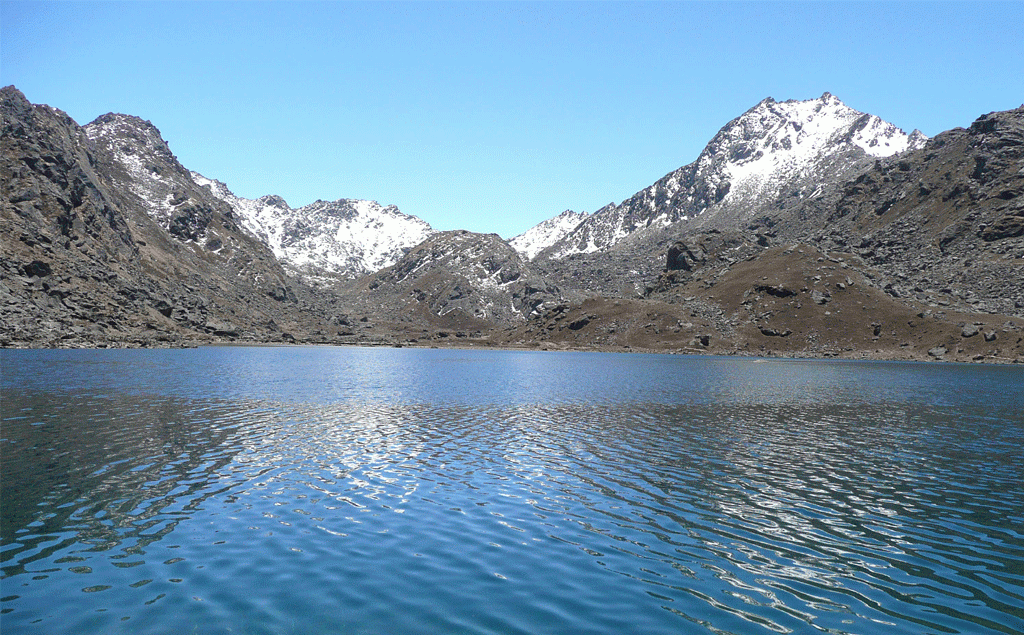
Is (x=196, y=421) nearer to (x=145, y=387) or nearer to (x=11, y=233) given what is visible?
(x=145, y=387)

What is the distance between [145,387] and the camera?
7744cm

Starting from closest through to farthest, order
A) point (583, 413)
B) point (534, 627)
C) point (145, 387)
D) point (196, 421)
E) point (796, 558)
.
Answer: point (534, 627)
point (796, 558)
point (196, 421)
point (583, 413)
point (145, 387)

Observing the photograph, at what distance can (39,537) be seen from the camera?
22125 millimetres

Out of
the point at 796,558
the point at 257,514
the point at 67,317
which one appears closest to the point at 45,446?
the point at 257,514

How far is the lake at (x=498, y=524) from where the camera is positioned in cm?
1691

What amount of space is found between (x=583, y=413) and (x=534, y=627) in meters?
49.7

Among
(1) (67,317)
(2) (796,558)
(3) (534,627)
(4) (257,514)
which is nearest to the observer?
(3) (534,627)

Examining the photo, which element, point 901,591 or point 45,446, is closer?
point 901,591

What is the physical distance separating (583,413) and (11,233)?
225641 mm

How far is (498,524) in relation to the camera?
82.7 feet

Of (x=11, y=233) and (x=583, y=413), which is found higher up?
(x=11, y=233)

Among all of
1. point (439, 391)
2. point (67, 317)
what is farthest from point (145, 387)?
point (67, 317)

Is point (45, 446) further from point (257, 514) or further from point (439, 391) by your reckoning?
point (439, 391)

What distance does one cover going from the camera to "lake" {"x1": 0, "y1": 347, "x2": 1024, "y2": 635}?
55.5 ft
